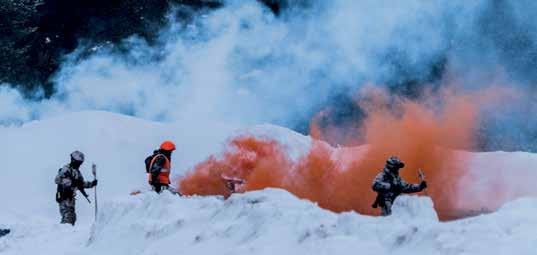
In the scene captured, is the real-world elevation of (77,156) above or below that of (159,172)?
above

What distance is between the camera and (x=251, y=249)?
259 inches

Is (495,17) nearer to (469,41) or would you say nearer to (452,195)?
(469,41)

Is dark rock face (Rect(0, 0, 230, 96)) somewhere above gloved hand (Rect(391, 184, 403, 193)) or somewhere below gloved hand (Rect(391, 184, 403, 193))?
above

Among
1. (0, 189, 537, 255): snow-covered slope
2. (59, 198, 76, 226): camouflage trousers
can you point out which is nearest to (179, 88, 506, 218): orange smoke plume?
(59, 198, 76, 226): camouflage trousers

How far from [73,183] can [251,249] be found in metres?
6.86

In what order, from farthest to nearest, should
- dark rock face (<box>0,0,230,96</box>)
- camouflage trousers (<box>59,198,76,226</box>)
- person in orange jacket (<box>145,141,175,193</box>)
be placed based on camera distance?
dark rock face (<box>0,0,230,96</box>), camouflage trousers (<box>59,198,76,226</box>), person in orange jacket (<box>145,141,175,193</box>)

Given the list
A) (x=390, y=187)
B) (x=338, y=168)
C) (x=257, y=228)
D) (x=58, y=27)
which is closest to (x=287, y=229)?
(x=257, y=228)

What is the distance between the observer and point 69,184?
1250cm

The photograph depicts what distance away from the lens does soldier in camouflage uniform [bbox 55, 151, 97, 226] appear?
12484 mm

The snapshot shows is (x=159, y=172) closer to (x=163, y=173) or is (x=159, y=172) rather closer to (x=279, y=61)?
(x=163, y=173)

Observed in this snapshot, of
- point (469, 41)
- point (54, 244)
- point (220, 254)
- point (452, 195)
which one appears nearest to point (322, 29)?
point (469, 41)

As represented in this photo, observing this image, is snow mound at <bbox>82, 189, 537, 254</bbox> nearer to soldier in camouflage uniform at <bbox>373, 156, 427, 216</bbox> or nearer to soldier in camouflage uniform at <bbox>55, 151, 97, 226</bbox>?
soldier in camouflage uniform at <bbox>55, 151, 97, 226</bbox>

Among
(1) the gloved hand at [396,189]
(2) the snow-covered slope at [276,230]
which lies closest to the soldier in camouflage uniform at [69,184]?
(2) the snow-covered slope at [276,230]

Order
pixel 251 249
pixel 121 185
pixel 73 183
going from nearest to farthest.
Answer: pixel 251 249
pixel 73 183
pixel 121 185
